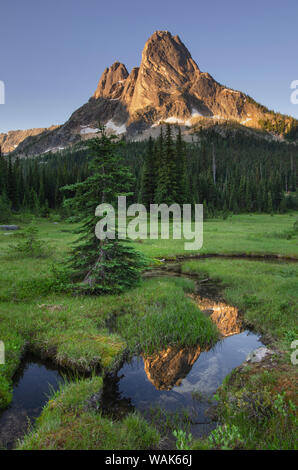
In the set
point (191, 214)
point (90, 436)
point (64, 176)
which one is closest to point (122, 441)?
point (90, 436)

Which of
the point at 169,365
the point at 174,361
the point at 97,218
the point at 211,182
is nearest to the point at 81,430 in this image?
the point at 169,365

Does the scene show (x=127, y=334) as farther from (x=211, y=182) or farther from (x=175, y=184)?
(x=211, y=182)

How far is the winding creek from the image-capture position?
16.8 feet

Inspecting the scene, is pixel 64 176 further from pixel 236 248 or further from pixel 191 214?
pixel 236 248

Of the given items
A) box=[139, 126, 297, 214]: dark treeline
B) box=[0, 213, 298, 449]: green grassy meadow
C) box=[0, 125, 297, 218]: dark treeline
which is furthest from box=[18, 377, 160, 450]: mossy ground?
box=[139, 126, 297, 214]: dark treeline

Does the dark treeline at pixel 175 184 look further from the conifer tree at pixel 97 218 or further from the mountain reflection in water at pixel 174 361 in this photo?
the mountain reflection in water at pixel 174 361

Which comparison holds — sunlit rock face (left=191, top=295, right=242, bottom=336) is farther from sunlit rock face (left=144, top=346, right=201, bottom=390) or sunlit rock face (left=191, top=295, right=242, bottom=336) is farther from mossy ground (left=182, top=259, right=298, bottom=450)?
sunlit rock face (left=144, top=346, right=201, bottom=390)

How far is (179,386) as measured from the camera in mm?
6270

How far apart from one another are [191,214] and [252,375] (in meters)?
46.9

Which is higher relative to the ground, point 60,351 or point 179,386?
point 60,351

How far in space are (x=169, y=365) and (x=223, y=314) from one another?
4379 mm

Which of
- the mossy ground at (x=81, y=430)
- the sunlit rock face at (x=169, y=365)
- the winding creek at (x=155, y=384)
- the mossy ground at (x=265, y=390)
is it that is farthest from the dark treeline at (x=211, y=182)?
the mossy ground at (x=81, y=430)

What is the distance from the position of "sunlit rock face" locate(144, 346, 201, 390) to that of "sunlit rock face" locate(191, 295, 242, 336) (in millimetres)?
1824

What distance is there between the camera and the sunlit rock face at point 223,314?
9.38 m
